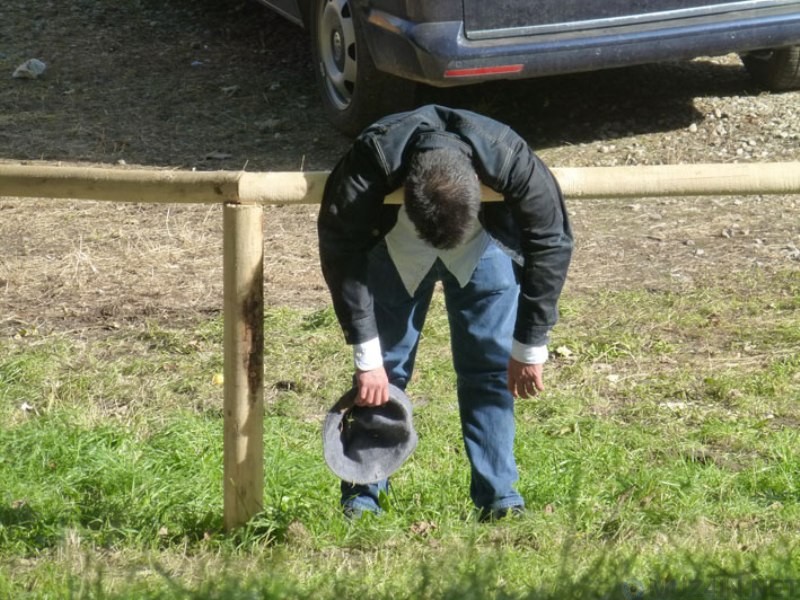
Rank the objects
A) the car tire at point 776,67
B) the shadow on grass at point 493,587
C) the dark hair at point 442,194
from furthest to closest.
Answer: the car tire at point 776,67 → the dark hair at point 442,194 → the shadow on grass at point 493,587

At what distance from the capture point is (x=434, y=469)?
4574mm

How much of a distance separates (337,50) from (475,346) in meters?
4.02

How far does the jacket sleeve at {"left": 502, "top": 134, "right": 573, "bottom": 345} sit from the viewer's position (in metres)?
3.49

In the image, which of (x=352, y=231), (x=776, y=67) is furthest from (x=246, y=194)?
(x=776, y=67)

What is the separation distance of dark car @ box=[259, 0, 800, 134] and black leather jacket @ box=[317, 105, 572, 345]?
2.74 metres

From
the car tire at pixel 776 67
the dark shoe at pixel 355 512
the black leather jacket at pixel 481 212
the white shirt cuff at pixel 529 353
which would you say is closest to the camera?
the black leather jacket at pixel 481 212

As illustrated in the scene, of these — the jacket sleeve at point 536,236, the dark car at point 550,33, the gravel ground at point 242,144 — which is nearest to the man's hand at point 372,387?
the jacket sleeve at point 536,236

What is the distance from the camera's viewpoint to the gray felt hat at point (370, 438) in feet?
12.7

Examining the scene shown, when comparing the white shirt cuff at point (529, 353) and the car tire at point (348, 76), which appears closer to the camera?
the white shirt cuff at point (529, 353)

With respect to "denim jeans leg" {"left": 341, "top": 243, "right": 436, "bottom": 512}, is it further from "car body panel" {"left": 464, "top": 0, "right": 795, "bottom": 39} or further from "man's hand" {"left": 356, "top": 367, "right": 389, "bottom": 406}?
"car body panel" {"left": 464, "top": 0, "right": 795, "bottom": 39}

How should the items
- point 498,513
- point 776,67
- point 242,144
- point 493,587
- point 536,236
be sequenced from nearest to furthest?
1. point 493,587
2. point 536,236
3. point 498,513
4. point 242,144
5. point 776,67

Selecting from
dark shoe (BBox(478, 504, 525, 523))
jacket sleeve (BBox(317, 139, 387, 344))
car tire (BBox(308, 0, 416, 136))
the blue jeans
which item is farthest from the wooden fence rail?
car tire (BBox(308, 0, 416, 136))

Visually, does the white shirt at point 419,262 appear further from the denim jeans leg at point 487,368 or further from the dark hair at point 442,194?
the dark hair at point 442,194

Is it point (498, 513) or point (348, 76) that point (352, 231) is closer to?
point (498, 513)
